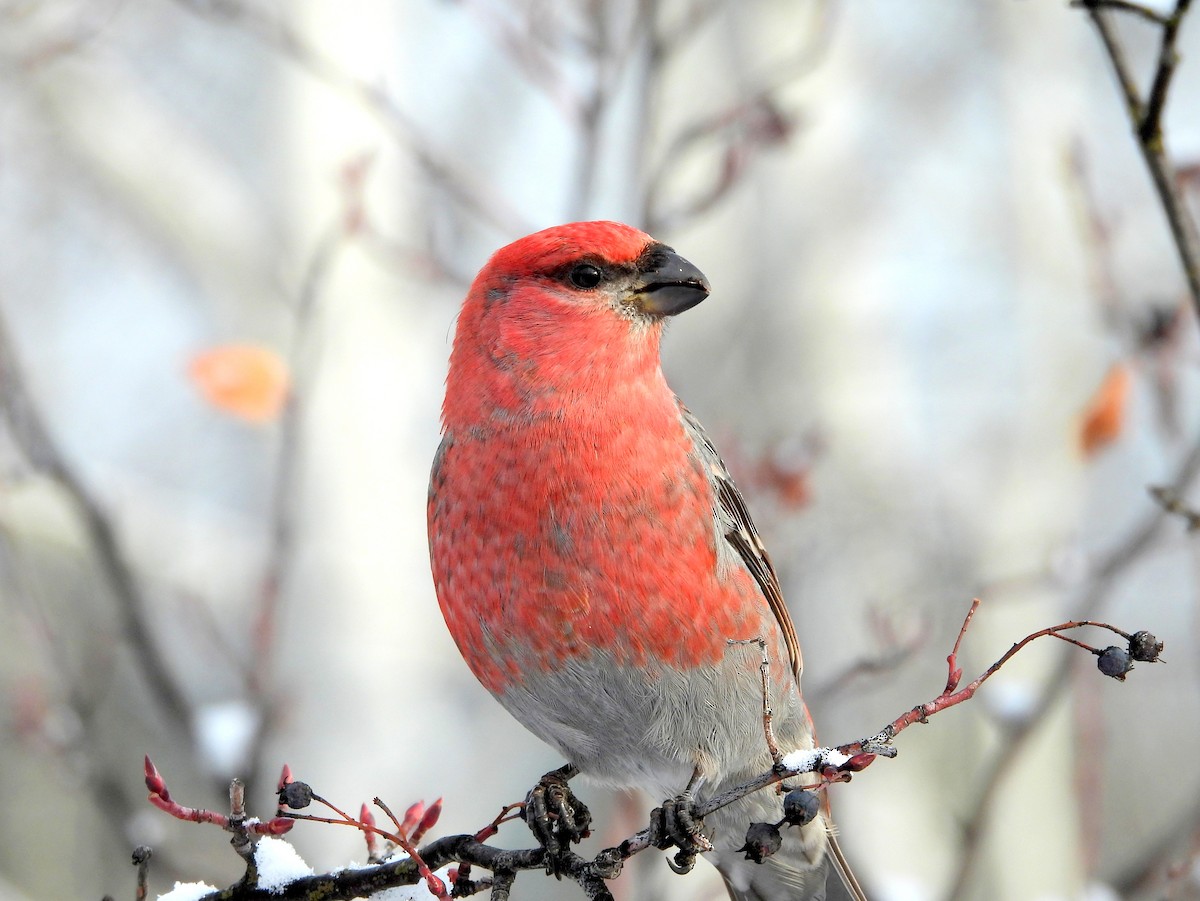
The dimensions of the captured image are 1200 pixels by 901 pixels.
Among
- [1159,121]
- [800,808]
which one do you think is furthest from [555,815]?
[1159,121]

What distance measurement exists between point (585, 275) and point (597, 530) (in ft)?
1.85

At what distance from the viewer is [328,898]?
5.78 feet

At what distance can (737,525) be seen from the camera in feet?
8.46

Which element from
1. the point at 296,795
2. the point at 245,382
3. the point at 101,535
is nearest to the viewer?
the point at 296,795

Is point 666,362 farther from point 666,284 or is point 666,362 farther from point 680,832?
point 680,832

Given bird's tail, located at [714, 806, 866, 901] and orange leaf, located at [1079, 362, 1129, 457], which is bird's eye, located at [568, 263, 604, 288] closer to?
bird's tail, located at [714, 806, 866, 901]

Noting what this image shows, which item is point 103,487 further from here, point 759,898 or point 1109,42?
point 1109,42

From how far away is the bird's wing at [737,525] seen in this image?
2557 mm

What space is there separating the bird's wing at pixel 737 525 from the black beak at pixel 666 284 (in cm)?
28

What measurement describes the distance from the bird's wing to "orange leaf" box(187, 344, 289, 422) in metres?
1.60

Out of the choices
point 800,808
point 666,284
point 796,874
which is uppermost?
point 666,284

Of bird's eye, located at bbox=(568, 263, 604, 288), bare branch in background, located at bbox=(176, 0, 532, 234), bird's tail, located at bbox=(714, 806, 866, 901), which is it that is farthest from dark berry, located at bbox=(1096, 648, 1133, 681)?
bare branch in background, located at bbox=(176, 0, 532, 234)

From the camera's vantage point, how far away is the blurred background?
139 inches

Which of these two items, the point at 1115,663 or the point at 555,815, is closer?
the point at 1115,663
